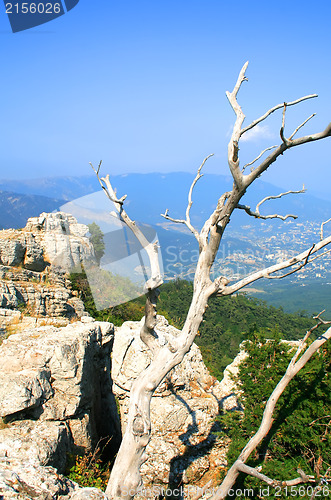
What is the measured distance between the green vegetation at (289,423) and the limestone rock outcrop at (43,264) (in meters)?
6.63

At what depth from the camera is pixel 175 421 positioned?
1012 cm

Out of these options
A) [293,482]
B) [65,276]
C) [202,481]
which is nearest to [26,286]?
[65,276]

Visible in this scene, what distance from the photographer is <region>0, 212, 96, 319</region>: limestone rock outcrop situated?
11016mm

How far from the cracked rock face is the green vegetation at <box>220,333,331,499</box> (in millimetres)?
1557

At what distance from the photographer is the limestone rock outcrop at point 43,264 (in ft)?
36.1

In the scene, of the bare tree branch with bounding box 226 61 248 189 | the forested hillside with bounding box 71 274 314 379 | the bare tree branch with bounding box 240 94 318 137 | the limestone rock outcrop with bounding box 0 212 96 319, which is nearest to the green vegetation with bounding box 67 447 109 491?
the limestone rock outcrop with bounding box 0 212 96 319

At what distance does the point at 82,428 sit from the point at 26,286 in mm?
5686

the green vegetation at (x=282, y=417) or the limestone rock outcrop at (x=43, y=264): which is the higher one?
the limestone rock outcrop at (x=43, y=264)

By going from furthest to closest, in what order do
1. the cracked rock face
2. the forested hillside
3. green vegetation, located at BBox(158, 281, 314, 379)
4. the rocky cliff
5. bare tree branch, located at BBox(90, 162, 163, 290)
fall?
green vegetation, located at BBox(158, 281, 314, 379), the forested hillside, the cracked rock face, bare tree branch, located at BBox(90, 162, 163, 290), the rocky cliff

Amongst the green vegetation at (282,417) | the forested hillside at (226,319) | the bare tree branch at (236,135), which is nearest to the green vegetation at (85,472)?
the green vegetation at (282,417)

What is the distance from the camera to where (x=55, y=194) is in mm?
121250

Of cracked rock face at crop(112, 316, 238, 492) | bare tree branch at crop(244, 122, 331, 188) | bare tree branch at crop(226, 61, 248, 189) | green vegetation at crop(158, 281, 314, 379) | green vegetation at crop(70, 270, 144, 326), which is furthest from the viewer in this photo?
green vegetation at crop(158, 281, 314, 379)

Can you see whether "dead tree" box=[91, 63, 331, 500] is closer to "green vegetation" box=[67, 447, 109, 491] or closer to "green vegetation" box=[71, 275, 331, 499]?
"green vegetation" box=[67, 447, 109, 491]

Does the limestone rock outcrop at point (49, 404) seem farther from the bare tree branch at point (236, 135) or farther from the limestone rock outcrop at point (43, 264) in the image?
the bare tree branch at point (236, 135)
